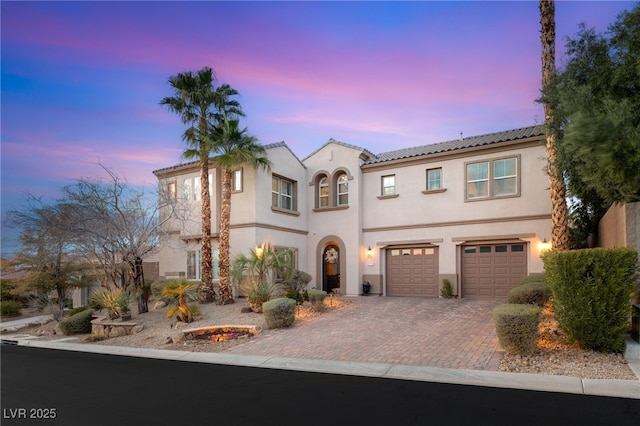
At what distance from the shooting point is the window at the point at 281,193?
2125 cm

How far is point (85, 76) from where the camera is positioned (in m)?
16.0

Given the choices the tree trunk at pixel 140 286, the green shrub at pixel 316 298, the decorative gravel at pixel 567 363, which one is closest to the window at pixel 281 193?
the green shrub at pixel 316 298

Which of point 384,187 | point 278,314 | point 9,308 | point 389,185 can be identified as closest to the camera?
point 278,314

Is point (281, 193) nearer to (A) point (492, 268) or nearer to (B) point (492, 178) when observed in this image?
(B) point (492, 178)

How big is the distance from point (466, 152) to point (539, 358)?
12.8 m

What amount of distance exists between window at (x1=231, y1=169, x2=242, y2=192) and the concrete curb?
10.4 meters

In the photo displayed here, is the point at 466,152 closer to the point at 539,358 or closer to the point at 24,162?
the point at 539,358

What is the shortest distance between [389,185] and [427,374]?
47.6 feet

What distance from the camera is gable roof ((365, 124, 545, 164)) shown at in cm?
1840

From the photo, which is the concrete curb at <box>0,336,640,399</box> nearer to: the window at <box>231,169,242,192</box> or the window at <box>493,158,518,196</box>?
the window at <box>231,169,242,192</box>

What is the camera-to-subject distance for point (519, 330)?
327 inches

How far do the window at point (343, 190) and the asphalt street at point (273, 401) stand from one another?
566 inches

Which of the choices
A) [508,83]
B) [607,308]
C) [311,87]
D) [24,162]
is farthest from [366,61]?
[24,162]

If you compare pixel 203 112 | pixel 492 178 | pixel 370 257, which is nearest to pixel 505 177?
pixel 492 178
